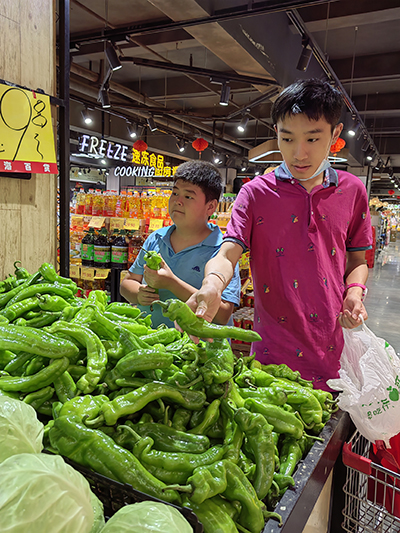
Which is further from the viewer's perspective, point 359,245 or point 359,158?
point 359,158

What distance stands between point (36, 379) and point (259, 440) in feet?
2.19

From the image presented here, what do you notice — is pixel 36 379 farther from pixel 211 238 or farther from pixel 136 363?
pixel 211 238

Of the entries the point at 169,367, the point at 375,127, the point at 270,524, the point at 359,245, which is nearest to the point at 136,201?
the point at 359,245

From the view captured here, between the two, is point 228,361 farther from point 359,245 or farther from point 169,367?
point 359,245

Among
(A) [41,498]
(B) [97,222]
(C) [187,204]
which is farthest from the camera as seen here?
(B) [97,222]

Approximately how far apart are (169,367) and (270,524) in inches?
20.0

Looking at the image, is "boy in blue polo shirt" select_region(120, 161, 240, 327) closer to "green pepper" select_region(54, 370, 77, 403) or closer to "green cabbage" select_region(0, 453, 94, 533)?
"green pepper" select_region(54, 370, 77, 403)

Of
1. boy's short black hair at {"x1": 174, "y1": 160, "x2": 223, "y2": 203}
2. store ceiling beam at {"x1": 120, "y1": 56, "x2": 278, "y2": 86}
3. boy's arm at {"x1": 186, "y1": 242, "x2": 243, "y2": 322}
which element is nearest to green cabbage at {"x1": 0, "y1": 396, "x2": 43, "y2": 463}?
boy's arm at {"x1": 186, "y1": 242, "x2": 243, "y2": 322}

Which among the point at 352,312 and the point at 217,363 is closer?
the point at 217,363

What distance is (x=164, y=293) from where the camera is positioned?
2303mm

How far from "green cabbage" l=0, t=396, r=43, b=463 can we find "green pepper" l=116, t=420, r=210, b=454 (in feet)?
0.78

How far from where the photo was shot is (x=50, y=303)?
155cm

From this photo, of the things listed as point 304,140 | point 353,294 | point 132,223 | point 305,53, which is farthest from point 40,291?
point 305,53

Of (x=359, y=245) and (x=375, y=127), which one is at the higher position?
(x=375, y=127)
